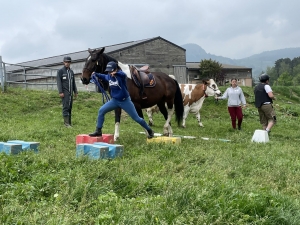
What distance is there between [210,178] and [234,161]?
1478mm

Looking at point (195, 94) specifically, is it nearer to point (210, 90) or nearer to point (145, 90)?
point (210, 90)

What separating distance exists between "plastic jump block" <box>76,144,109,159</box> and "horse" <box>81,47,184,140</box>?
2550 millimetres

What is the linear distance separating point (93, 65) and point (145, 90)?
1584mm

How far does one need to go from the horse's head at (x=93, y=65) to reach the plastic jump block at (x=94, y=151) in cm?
266

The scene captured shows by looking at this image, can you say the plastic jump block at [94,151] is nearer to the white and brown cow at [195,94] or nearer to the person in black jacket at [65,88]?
the person in black jacket at [65,88]

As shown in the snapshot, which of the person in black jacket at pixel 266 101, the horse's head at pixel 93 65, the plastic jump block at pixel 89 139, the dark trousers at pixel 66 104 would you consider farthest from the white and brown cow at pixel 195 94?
the plastic jump block at pixel 89 139

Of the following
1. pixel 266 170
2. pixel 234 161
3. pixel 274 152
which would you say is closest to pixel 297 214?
pixel 266 170

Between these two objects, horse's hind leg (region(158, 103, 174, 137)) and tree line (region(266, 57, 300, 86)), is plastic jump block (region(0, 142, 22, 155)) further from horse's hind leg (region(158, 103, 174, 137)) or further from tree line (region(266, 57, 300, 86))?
tree line (region(266, 57, 300, 86))

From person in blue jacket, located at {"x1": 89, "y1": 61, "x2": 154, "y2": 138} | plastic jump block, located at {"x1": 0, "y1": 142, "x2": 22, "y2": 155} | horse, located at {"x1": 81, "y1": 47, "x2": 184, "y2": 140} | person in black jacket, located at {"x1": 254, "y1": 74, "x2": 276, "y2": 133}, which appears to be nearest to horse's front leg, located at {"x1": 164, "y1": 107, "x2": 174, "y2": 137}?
horse, located at {"x1": 81, "y1": 47, "x2": 184, "y2": 140}

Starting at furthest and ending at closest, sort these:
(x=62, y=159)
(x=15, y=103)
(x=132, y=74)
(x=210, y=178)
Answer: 1. (x=15, y=103)
2. (x=132, y=74)
3. (x=62, y=159)
4. (x=210, y=178)

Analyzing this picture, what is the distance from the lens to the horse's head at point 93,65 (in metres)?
7.86

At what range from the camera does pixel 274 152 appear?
6887mm

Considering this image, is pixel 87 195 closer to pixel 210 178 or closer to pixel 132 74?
pixel 210 178

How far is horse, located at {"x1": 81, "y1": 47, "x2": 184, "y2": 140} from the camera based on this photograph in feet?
26.0
